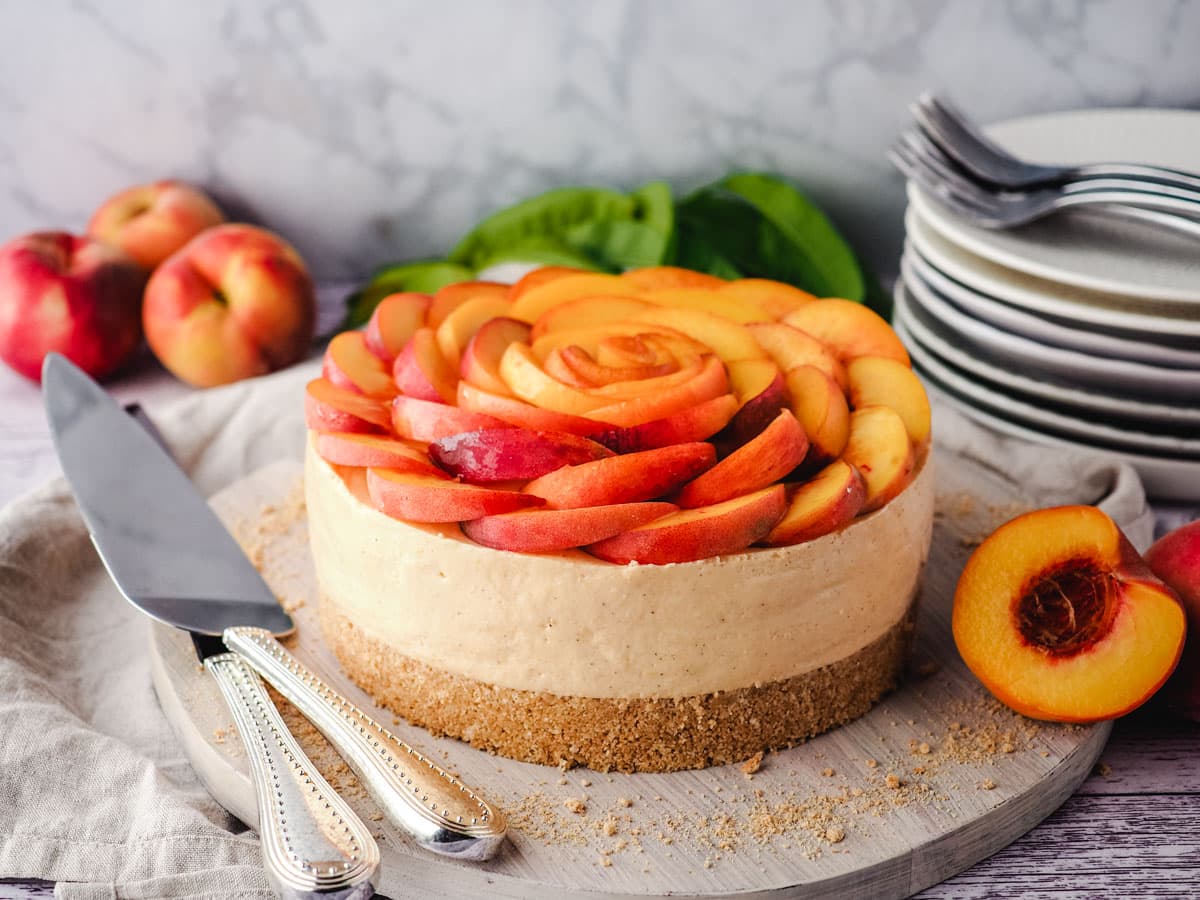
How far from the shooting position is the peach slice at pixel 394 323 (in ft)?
5.34

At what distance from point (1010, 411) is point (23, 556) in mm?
1499

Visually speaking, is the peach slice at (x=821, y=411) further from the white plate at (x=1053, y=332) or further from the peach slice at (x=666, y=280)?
the white plate at (x=1053, y=332)

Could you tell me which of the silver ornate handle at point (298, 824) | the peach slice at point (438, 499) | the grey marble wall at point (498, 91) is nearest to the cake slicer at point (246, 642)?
the silver ornate handle at point (298, 824)

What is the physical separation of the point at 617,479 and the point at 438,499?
19 centimetres

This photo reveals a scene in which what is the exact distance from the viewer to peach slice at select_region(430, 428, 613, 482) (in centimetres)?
134

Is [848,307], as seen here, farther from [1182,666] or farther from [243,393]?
[243,393]

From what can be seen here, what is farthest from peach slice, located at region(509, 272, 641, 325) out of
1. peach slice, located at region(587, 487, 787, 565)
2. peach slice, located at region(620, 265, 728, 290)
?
peach slice, located at region(587, 487, 787, 565)

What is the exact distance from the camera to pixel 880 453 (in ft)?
4.66

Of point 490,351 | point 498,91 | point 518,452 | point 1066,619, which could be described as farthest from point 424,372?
point 498,91

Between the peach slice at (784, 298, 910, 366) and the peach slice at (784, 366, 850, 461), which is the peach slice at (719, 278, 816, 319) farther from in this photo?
the peach slice at (784, 366, 850, 461)

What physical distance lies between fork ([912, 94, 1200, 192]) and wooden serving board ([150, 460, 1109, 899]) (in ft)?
2.83

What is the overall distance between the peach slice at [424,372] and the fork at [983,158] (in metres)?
1.03

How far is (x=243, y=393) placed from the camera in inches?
85.6

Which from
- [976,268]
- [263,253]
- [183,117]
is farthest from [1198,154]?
[183,117]
